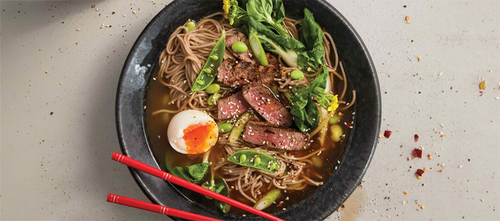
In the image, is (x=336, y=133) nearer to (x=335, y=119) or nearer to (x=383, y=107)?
(x=335, y=119)

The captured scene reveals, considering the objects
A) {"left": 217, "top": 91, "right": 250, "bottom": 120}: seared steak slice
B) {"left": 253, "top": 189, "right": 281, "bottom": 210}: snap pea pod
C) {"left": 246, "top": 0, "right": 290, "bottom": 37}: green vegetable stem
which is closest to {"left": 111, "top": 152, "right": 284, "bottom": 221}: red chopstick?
{"left": 253, "top": 189, "right": 281, "bottom": 210}: snap pea pod

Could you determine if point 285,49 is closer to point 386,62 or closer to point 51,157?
point 386,62

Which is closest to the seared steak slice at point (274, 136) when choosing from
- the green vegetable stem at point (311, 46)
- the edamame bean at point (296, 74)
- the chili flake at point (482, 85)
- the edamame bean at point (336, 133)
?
the edamame bean at point (336, 133)

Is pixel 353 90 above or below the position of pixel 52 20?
below

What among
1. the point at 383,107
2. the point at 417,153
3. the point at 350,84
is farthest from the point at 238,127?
the point at 417,153

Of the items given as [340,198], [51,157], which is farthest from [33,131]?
[340,198]

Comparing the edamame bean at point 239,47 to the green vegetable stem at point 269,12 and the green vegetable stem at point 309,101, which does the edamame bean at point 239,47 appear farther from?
the green vegetable stem at point 309,101
